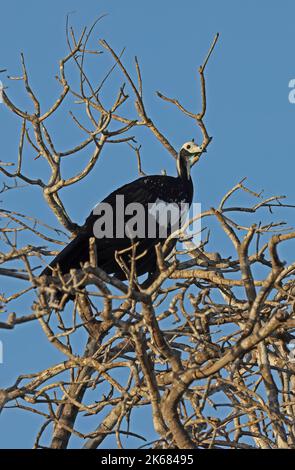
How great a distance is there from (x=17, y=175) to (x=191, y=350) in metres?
1.60

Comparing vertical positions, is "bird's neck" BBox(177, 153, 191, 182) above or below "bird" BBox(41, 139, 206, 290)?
above

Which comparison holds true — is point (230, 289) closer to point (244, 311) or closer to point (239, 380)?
point (244, 311)

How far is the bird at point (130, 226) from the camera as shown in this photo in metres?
7.89

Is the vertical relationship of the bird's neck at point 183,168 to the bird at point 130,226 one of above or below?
above

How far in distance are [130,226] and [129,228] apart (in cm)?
4

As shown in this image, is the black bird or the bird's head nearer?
the black bird

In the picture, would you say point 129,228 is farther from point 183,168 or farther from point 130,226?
point 183,168

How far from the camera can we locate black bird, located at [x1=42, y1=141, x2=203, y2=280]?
7875mm

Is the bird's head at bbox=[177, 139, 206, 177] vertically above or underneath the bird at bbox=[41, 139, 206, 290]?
above

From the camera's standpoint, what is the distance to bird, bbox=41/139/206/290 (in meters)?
7.89

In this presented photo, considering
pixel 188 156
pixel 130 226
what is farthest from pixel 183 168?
pixel 130 226

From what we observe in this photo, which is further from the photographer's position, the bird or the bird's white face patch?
the bird's white face patch
